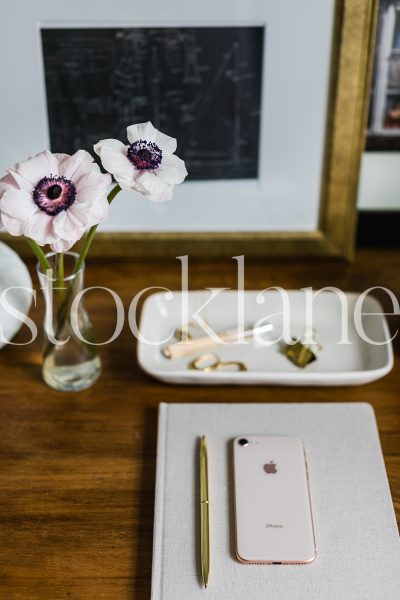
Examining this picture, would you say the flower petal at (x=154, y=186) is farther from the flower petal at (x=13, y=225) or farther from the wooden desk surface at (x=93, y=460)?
the wooden desk surface at (x=93, y=460)

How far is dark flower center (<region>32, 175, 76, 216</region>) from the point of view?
22.6 inches

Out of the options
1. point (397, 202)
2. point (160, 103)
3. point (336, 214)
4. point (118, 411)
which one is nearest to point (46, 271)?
point (118, 411)

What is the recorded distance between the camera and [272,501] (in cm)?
61

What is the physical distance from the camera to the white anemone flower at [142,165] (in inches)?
23.4

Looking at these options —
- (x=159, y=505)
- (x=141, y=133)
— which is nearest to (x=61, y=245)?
(x=141, y=133)

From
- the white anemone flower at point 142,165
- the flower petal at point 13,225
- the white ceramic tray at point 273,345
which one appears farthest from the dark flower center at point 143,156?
the white ceramic tray at point 273,345

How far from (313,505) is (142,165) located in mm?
307

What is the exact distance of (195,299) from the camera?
0.83 meters

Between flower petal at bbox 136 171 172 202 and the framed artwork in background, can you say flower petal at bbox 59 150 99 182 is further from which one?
the framed artwork in background

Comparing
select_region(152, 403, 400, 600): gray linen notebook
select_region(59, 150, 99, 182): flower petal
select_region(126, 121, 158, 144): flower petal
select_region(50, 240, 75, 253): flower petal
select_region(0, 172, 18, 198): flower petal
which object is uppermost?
select_region(126, 121, 158, 144): flower petal

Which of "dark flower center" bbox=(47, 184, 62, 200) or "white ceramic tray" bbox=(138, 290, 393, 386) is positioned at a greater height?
"dark flower center" bbox=(47, 184, 62, 200)

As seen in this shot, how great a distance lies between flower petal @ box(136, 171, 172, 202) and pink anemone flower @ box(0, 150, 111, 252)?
3 centimetres

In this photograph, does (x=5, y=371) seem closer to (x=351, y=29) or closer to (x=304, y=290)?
(x=304, y=290)

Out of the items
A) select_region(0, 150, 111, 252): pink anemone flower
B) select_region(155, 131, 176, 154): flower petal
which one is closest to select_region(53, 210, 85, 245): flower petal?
select_region(0, 150, 111, 252): pink anemone flower
